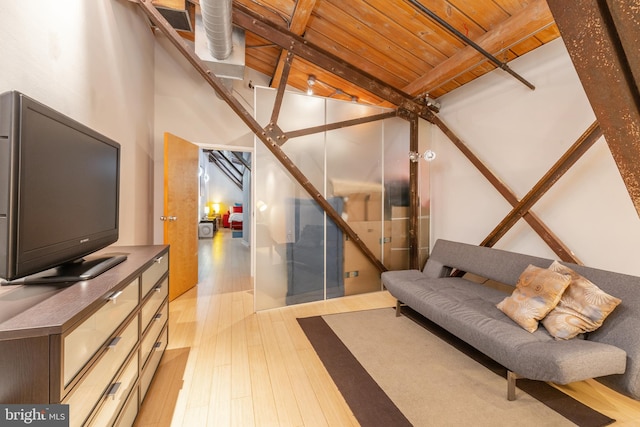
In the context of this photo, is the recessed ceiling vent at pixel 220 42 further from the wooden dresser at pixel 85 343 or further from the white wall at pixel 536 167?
the white wall at pixel 536 167

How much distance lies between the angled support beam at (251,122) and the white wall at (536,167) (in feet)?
5.16

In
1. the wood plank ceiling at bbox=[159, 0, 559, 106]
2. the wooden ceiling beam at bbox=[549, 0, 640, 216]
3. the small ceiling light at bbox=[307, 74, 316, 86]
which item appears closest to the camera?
the wooden ceiling beam at bbox=[549, 0, 640, 216]

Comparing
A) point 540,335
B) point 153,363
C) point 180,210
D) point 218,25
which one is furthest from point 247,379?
point 218,25

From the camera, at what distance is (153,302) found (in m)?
1.77

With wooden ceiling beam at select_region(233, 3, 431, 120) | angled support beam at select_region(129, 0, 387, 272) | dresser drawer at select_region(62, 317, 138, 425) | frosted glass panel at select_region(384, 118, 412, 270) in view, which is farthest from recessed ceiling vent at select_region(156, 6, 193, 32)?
dresser drawer at select_region(62, 317, 138, 425)

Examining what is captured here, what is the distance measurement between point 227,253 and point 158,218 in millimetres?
2889

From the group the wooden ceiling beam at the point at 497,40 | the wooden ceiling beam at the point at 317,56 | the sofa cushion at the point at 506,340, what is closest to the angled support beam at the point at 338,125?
the wooden ceiling beam at the point at 317,56

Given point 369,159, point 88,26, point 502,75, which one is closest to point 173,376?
point 88,26

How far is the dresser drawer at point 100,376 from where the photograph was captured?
92 cm

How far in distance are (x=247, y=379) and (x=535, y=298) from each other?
85.1 inches

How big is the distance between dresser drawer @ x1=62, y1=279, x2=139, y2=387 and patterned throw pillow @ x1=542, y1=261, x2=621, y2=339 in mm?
2543

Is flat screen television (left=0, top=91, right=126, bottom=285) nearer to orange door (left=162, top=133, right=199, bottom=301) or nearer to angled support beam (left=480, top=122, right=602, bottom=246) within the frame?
orange door (left=162, top=133, right=199, bottom=301)

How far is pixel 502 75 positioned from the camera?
10.0ft

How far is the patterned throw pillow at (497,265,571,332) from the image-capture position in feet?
5.85
